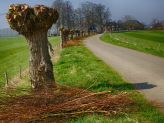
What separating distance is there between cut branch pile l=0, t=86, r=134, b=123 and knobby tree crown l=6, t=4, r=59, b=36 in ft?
10.1

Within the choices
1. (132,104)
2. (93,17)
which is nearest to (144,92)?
(132,104)

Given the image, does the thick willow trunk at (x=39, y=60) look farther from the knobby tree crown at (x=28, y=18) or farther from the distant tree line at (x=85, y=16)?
the distant tree line at (x=85, y=16)

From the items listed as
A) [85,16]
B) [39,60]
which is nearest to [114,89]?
[39,60]

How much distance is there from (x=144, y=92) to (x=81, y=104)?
390cm

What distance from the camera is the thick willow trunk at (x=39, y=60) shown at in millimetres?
11078

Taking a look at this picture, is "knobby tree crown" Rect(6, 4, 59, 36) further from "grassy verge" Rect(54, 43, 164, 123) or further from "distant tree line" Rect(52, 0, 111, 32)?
"distant tree line" Rect(52, 0, 111, 32)

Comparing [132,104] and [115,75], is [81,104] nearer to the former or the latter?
[132,104]

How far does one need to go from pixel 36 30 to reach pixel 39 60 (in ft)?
3.47

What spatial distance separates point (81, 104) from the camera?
25.7ft

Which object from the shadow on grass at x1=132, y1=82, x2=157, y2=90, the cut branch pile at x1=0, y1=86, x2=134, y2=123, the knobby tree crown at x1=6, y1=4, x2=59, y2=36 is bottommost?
the shadow on grass at x1=132, y1=82, x2=157, y2=90

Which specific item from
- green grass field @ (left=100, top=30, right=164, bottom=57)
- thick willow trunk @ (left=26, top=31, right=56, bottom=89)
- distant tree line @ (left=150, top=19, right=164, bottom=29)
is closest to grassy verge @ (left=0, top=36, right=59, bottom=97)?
thick willow trunk @ (left=26, top=31, right=56, bottom=89)

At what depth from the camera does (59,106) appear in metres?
7.63

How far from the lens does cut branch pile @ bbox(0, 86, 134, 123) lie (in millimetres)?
7445

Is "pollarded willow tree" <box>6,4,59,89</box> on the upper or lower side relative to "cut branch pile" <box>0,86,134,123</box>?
upper
